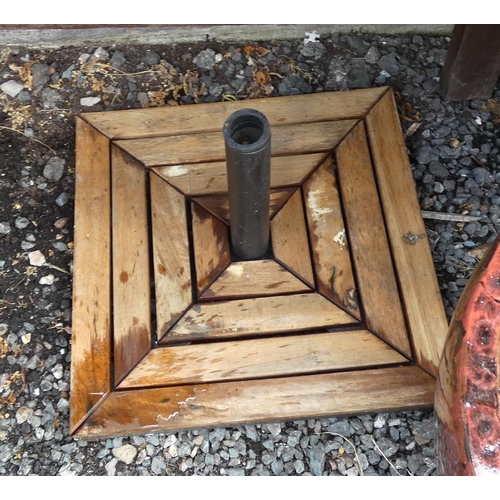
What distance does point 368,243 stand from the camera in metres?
1.61

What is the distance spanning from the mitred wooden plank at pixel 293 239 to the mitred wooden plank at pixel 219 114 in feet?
0.91

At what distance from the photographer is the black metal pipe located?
1.16 m

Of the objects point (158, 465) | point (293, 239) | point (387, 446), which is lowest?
point (158, 465)

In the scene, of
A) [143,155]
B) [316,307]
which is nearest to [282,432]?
[316,307]

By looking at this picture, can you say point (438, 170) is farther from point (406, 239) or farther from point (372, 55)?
point (372, 55)

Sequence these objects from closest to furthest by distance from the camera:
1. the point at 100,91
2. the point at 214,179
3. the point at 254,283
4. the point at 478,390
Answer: the point at 478,390 < the point at 254,283 < the point at 214,179 < the point at 100,91

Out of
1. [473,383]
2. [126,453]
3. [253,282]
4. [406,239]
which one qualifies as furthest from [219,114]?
[473,383]

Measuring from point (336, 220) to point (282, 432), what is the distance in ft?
1.78

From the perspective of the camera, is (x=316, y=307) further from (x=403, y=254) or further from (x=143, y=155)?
(x=143, y=155)

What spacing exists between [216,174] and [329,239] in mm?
345

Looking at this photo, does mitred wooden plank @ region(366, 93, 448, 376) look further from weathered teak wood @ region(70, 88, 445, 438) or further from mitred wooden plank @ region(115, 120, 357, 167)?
mitred wooden plank @ region(115, 120, 357, 167)

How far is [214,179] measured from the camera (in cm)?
168

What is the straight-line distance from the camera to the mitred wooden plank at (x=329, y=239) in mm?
1555

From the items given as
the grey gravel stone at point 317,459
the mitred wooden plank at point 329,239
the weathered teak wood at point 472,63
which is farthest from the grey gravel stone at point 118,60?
the grey gravel stone at point 317,459
